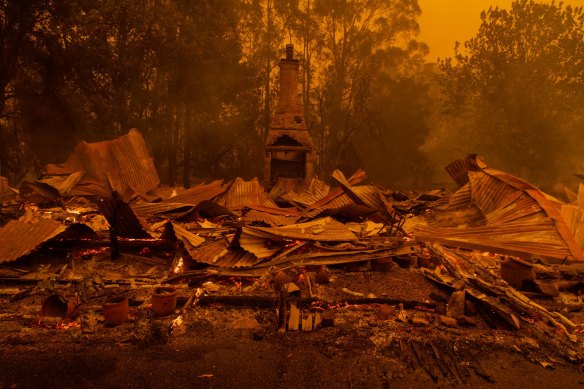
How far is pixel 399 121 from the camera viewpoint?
25.4m

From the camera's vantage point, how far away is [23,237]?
5.82m

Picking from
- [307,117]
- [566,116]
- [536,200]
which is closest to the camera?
[536,200]

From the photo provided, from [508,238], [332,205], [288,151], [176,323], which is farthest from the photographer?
[288,151]

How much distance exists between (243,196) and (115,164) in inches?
151

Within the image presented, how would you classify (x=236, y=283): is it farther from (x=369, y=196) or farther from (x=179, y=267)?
(x=369, y=196)

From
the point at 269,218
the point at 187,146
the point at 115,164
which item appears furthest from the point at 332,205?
the point at 187,146

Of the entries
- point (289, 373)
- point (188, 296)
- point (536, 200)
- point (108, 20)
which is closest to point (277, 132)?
point (108, 20)

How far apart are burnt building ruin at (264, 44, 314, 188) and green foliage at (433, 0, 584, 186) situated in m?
11.6

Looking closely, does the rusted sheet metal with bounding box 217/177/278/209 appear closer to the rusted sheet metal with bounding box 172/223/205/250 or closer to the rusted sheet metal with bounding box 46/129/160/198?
the rusted sheet metal with bounding box 46/129/160/198

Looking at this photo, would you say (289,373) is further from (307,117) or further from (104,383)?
(307,117)

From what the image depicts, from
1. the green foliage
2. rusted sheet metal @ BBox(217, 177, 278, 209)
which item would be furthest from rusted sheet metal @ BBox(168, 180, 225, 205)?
the green foliage

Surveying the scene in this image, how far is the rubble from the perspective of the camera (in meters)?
4.05

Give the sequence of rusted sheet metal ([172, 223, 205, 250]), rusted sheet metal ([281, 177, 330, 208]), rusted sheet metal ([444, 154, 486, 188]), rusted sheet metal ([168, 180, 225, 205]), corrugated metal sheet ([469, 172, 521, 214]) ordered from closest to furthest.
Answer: rusted sheet metal ([172, 223, 205, 250]), corrugated metal sheet ([469, 172, 521, 214]), rusted sheet metal ([168, 180, 225, 205]), rusted sheet metal ([444, 154, 486, 188]), rusted sheet metal ([281, 177, 330, 208])

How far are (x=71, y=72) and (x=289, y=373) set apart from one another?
53.1 ft
